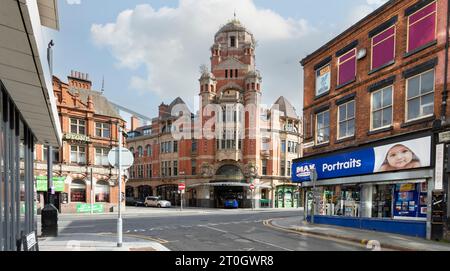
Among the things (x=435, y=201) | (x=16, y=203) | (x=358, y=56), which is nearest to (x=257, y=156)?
(x=358, y=56)

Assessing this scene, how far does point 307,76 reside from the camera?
21.1 m

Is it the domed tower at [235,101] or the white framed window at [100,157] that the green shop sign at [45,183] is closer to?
the white framed window at [100,157]

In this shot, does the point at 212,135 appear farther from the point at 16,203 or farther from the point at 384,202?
the point at 16,203

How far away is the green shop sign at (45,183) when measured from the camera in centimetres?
3004

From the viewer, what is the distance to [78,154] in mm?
33719

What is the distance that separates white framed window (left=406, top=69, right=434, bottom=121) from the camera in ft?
41.8

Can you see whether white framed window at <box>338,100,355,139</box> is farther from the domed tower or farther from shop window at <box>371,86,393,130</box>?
the domed tower

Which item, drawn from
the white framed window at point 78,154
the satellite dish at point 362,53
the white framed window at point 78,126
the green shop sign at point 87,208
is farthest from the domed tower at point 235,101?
the satellite dish at point 362,53

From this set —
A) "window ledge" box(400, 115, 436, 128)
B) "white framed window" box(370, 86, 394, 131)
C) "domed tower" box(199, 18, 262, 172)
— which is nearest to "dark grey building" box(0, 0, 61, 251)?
"window ledge" box(400, 115, 436, 128)

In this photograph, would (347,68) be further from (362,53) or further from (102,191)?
(102,191)

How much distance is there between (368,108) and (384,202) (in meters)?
4.72

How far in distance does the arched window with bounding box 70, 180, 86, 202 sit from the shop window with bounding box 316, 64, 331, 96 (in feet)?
88.0

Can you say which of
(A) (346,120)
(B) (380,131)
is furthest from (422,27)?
(A) (346,120)
